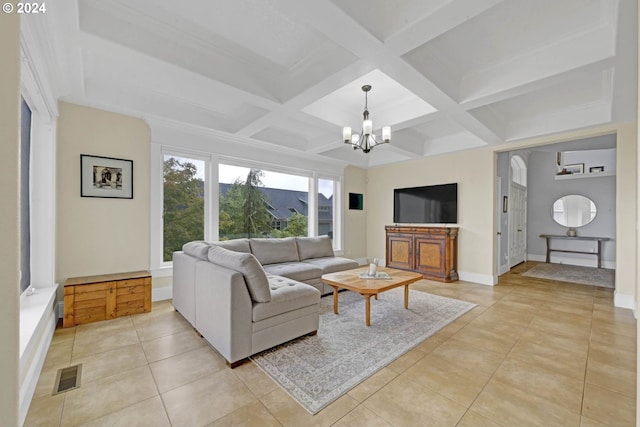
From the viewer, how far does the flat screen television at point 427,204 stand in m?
5.19

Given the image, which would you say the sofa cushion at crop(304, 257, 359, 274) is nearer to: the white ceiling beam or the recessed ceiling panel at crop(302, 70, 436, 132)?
the recessed ceiling panel at crop(302, 70, 436, 132)

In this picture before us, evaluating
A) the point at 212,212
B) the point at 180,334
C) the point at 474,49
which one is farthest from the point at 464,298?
the point at 212,212

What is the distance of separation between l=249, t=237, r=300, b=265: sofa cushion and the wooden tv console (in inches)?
92.0

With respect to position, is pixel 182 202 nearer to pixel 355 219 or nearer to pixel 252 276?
pixel 252 276

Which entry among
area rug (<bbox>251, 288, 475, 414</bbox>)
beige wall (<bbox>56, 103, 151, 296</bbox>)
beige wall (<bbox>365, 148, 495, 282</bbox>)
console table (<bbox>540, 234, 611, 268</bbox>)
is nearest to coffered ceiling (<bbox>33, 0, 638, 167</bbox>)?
beige wall (<bbox>56, 103, 151, 296</bbox>)

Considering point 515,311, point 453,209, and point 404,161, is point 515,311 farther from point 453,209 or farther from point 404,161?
point 404,161

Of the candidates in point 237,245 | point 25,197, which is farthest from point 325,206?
point 25,197

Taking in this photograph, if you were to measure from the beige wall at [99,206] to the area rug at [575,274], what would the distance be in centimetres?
706

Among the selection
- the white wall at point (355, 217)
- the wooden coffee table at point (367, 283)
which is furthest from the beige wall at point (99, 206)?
the white wall at point (355, 217)

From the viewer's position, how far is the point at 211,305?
7.76 ft

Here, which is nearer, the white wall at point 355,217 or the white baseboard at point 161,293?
the white baseboard at point 161,293

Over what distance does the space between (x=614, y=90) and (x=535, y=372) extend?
2909 mm

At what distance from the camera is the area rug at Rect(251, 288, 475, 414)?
188 cm

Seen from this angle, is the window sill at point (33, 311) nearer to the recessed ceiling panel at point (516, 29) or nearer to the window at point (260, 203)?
the window at point (260, 203)
